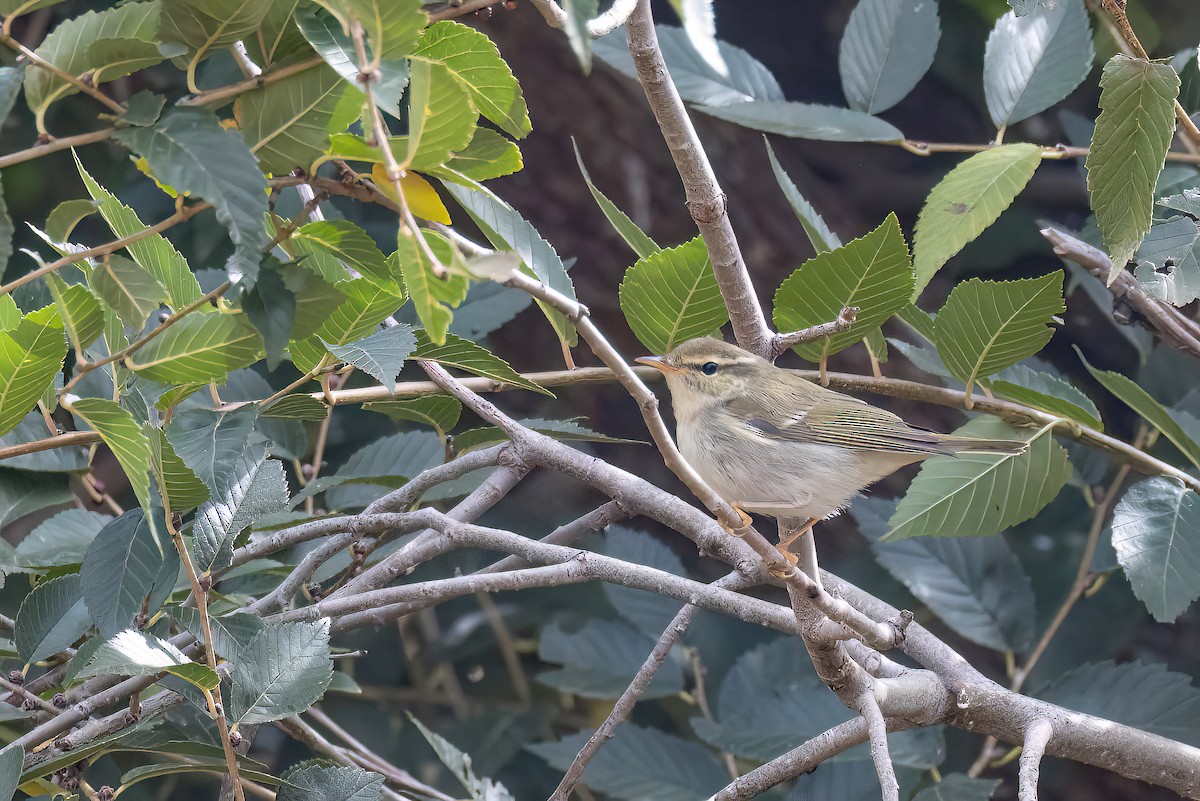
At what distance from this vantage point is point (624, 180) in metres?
3.34

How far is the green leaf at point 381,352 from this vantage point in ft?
4.63

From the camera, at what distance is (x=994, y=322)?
68.9 inches

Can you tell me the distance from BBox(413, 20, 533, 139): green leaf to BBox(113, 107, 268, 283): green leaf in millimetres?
242

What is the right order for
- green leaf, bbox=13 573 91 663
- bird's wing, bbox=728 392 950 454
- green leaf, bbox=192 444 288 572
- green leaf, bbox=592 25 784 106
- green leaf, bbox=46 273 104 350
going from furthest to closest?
green leaf, bbox=592 25 784 106 → bird's wing, bbox=728 392 950 454 → green leaf, bbox=13 573 91 663 → green leaf, bbox=192 444 288 572 → green leaf, bbox=46 273 104 350

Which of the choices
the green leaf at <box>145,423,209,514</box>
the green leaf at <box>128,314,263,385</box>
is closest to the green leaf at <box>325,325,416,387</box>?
the green leaf at <box>128,314,263,385</box>

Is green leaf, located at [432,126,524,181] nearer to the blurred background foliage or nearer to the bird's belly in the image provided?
the bird's belly

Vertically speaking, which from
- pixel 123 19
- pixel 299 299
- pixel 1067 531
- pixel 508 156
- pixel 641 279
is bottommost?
pixel 1067 531

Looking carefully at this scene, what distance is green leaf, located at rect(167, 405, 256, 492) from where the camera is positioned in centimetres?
137

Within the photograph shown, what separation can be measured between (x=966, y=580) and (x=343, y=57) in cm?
189

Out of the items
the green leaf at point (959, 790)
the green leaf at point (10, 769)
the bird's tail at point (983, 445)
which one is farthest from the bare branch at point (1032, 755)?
the green leaf at point (10, 769)

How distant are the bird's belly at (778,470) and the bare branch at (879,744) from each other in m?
0.46

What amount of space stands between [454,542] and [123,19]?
900 mm

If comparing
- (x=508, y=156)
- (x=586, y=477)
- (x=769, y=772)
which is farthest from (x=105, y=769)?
(x=508, y=156)

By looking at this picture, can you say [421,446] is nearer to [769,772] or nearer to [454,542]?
[454,542]
